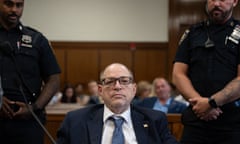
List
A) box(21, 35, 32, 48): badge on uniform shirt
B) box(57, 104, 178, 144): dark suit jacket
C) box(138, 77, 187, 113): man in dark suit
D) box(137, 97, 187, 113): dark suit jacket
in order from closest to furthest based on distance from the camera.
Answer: box(57, 104, 178, 144): dark suit jacket, box(21, 35, 32, 48): badge on uniform shirt, box(137, 97, 187, 113): dark suit jacket, box(138, 77, 187, 113): man in dark suit

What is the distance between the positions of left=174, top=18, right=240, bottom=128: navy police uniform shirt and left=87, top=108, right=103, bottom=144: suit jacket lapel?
0.59 metres

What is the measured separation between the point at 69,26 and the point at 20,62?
7.39 metres

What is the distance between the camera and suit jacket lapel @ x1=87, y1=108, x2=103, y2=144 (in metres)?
2.30

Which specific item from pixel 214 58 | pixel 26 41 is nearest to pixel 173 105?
pixel 214 58

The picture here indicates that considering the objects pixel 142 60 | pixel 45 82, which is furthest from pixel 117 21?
pixel 45 82

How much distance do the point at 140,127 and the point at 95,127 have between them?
24cm

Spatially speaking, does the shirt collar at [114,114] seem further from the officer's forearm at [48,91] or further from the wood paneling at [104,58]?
the wood paneling at [104,58]

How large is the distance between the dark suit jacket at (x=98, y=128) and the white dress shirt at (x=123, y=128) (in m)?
0.03

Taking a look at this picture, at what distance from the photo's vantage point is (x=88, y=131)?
232 centimetres

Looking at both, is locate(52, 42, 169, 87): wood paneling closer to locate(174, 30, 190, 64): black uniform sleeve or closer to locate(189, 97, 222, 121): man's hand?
locate(174, 30, 190, 64): black uniform sleeve

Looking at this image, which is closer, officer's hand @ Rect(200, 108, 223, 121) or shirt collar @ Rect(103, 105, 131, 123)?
shirt collar @ Rect(103, 105, 131, 123)

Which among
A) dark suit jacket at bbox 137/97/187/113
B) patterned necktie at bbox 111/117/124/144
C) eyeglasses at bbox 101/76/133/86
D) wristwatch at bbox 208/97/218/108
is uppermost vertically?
eyeglasses at bbox 101/76/133/86

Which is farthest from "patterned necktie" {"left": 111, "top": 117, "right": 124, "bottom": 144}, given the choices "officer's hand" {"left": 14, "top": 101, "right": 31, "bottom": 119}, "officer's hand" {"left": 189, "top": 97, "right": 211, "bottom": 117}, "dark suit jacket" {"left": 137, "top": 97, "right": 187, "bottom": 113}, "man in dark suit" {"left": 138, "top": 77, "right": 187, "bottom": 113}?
"man in dark suit" {"left": 138, "top": 77, "right": 187, "bottom": 113}

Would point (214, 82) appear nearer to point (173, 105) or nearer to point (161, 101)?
point (173, 105)
